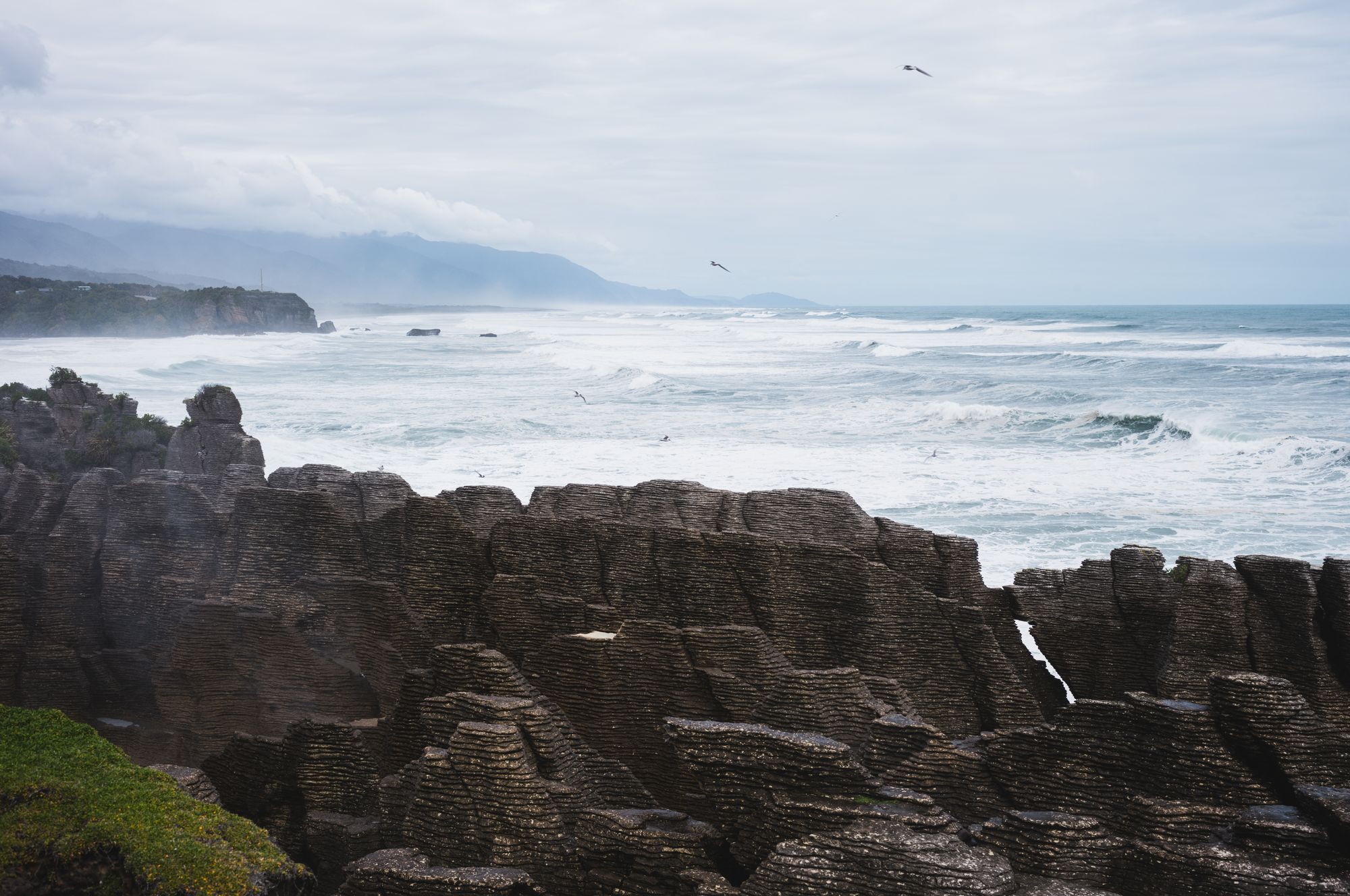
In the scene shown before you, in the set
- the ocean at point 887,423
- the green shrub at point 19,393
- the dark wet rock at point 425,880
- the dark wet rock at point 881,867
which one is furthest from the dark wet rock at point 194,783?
the green shrub at point 19,393

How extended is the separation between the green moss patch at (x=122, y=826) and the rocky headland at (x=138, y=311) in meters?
80.3

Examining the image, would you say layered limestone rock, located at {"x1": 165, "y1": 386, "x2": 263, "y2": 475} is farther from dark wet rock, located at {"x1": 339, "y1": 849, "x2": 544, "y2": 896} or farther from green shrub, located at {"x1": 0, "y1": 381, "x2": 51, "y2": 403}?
dark wet rock, located at {"x1": 339, "y1": 849, "x2": 544, "y2": 896}

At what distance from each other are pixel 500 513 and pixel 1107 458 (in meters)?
23.6

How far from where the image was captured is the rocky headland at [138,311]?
80125 millimetres

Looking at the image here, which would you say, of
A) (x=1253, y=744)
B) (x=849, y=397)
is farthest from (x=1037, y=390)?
(x=1253, y=744)

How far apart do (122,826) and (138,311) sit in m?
93.5

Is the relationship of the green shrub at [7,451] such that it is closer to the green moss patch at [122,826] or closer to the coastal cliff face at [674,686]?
the coastal cliff face at [674,686]

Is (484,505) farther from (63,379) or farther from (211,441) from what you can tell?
(63,379)

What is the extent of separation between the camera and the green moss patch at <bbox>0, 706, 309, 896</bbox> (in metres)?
7.63

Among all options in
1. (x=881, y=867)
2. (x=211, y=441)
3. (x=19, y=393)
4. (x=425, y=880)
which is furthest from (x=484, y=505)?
(x=19, y=393)

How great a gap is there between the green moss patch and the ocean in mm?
13259

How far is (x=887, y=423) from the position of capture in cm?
4012

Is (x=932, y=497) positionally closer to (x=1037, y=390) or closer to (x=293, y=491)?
(x=293, y=491)

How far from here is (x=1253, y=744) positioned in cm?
876
